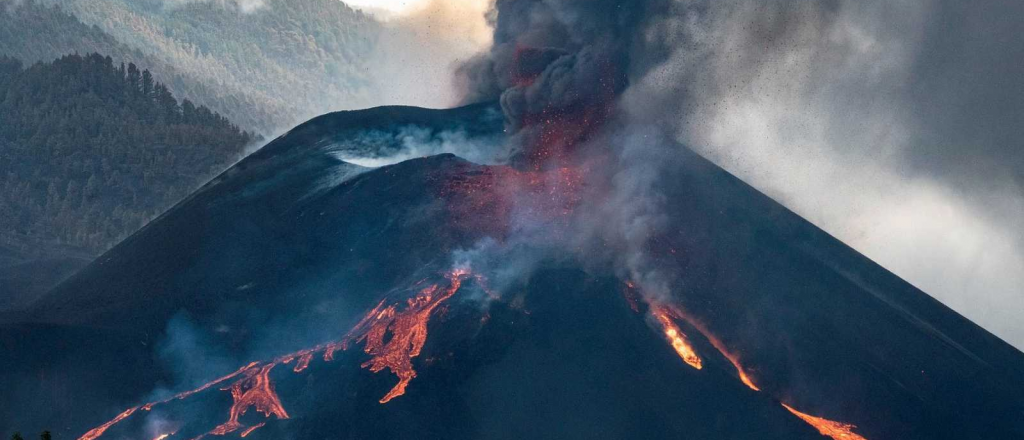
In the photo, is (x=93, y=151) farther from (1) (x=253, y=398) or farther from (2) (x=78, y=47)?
(2) (x=78, y=47)

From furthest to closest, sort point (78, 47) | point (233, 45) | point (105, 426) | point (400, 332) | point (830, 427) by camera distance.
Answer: point (233, 45) < point (78, 47) < point (400, 332) < point (830, 427) < point (105, 426)

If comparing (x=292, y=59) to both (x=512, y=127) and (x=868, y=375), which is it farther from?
(x=868, y=375)

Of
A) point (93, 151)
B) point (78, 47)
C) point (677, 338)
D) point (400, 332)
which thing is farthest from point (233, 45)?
point (677, 338)

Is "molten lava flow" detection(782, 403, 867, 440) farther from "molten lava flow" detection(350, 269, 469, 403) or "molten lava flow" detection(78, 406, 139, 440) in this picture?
"molten lava flow" detection(78, 406, 139, 440)

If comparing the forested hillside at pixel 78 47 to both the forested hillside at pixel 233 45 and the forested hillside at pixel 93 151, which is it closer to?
the forested hillside at pixel 233 45

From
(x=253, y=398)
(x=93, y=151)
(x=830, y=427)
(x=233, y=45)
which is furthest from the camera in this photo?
(x=233, y=45)

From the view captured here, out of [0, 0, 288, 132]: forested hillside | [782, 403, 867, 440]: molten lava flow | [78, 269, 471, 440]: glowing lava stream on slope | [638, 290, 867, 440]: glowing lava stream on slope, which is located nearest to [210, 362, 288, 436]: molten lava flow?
[78, 269, 471, 440]: glowing lava stream on slope

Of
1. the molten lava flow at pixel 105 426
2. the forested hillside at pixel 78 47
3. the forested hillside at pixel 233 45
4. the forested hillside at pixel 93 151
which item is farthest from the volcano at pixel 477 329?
the forested hillside at pixel 233 45

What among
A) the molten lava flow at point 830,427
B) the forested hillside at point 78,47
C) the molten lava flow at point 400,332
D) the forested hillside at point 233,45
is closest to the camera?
the molten lava flow at point 830,427
